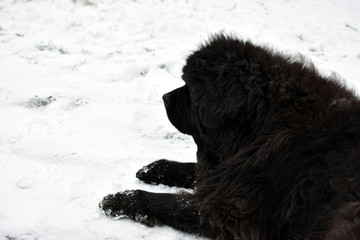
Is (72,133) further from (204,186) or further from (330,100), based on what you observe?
(330,100)

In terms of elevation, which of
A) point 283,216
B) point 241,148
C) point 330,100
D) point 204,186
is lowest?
point 204,186

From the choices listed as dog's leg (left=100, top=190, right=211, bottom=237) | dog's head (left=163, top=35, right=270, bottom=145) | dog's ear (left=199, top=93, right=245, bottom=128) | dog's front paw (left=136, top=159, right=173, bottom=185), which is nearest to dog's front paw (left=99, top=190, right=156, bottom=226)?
dog's leg (left=100, top=190, right=211, bottom=237)

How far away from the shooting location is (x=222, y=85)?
8.22 ft

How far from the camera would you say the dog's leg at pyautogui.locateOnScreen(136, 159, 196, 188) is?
3.34 m

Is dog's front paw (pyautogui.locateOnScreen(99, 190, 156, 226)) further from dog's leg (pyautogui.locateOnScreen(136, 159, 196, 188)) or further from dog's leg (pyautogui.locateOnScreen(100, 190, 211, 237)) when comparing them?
dog's leg (pyautogui.locateOnScreen(136, 159, 196, 188))

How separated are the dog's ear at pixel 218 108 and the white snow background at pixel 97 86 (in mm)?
868

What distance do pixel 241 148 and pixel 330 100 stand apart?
63 centimetres

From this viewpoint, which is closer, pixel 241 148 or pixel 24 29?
pixel 241 148

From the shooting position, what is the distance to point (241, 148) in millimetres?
2537

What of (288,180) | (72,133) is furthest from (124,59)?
(288,180)

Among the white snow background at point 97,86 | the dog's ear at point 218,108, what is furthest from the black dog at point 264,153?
the white snow background at point 97,86

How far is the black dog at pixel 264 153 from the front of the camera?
2.15 m

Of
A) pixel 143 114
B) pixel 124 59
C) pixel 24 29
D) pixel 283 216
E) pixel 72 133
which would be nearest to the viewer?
pixel 283 216

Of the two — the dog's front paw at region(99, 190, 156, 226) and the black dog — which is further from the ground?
the black dog
